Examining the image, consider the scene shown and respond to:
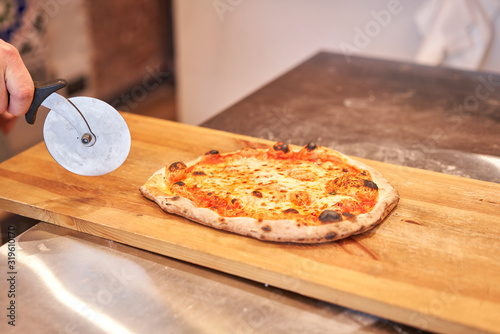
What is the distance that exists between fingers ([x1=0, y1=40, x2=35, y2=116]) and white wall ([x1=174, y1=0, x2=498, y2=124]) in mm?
3847

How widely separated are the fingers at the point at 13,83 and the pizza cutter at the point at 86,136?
12 centimetres

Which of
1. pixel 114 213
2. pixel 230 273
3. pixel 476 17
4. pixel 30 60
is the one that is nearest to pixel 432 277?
pixel 230 273

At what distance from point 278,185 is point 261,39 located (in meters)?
3.89

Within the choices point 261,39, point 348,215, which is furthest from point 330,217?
point 261,39

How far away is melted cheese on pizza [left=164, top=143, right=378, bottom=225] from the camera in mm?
1633

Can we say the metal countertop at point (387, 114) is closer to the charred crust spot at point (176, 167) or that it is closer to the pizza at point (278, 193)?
the pizza at point (278, 193)

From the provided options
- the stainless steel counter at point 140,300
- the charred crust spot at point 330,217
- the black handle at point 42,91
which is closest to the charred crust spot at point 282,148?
the charred crust spot at point 330,217

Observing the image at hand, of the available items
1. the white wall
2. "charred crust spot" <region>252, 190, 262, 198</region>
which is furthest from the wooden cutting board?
the white wall

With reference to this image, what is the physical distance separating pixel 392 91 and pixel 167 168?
5.92 feet

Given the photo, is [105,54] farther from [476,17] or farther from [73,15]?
[476,17]

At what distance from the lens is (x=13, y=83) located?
62.0 inches

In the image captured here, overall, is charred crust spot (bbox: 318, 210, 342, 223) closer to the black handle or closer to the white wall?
the black handle

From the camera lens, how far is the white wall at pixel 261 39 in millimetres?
4809

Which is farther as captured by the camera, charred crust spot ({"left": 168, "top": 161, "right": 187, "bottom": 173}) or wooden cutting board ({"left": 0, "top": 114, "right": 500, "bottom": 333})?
charred crust spot ({"left": 168, "top": 161, "right": 187, "bottom": 173})
